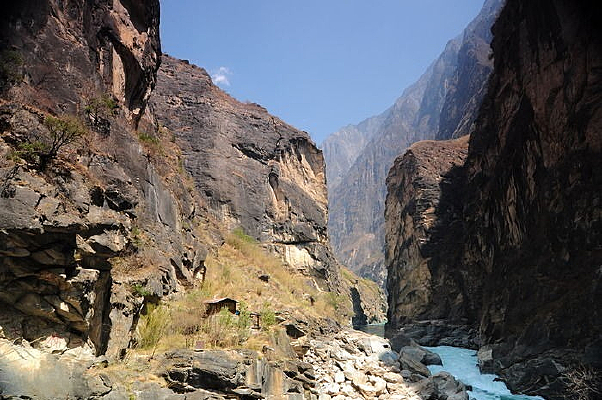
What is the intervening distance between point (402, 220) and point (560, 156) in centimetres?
2685

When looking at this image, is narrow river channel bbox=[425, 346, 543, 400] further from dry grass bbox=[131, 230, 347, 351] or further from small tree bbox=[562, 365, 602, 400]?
dry grass bbox=[131, 230, 347, 351]

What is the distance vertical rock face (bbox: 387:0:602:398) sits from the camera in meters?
13.8

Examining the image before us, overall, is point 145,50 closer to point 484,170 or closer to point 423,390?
point 423,390

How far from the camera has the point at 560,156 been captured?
16.1 metres

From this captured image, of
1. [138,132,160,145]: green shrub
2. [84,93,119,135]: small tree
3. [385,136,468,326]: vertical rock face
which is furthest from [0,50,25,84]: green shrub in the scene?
[385,136,468,326]: vertical rock face

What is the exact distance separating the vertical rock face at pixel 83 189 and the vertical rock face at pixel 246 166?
30.5ft

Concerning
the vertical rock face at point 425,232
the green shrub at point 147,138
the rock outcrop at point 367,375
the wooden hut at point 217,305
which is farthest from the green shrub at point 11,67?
the vertical rock face at point 425,232

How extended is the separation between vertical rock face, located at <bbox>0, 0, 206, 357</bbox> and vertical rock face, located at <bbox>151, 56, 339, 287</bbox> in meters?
9.30

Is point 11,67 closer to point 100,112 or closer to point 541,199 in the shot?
point 100,112

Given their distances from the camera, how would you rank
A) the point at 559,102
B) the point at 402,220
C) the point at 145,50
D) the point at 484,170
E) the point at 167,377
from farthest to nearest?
1. the point at 402,220
2. the point at 484,170
3. the point at 559,102
4. the point at 145,50
5. the point at 167,377

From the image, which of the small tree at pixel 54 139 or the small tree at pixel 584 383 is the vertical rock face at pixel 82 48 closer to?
the small tree at pixel 54 139

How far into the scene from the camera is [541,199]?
57.3ft

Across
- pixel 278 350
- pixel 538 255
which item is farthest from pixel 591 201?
pixel 278 350

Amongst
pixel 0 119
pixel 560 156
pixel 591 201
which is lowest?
pixel 0 119
